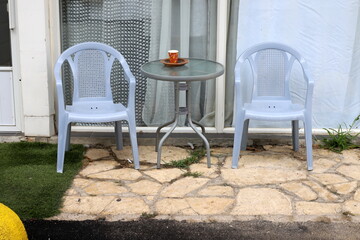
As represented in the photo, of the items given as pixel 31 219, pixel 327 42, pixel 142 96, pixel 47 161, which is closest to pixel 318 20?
pixel 327 42

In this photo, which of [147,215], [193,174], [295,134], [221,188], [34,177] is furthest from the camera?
[295,134]

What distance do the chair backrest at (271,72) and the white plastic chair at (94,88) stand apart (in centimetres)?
120

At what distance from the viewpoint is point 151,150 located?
18.4 ft

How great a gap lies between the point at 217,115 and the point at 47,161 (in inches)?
66.7

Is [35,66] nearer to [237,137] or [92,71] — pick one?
[92,71]

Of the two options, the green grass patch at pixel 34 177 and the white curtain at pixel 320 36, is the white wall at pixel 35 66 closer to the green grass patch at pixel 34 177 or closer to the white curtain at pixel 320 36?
the green grass patch at pixel 34 177

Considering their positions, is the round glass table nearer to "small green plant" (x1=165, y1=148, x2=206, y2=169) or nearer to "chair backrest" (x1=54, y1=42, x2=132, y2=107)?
"small green plant" (x1=165, y1=148, x2=206, y2=169)

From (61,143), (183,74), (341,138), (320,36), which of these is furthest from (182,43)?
(341,138)

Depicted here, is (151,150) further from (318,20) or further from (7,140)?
(318,20)

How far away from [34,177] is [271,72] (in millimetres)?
2378

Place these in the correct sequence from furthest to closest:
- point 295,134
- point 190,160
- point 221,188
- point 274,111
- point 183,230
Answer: point 295,134, point 190,160, point 274,111, point 221,188, point 183,230

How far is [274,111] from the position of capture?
508 cm

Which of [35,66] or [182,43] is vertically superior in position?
[182,43]

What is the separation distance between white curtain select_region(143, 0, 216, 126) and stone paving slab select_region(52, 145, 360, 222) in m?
0.43
